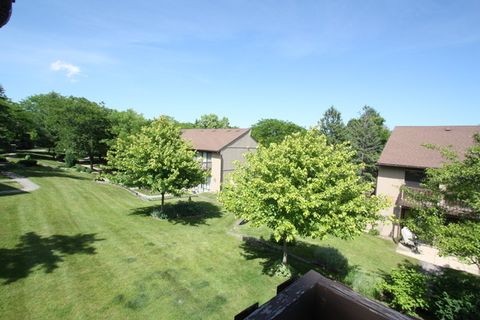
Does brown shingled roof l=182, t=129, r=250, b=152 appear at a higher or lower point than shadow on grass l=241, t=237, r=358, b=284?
higher

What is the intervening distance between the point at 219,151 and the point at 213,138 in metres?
5.13

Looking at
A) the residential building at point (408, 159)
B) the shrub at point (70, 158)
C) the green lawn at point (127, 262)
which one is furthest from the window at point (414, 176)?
the shrub at point (70, 158)

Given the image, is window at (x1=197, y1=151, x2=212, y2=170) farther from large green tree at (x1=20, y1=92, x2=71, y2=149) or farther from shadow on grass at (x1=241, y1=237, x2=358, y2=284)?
large green tree at (x1=20, y1=92, x2=71, y2=149)

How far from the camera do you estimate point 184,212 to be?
22.2m

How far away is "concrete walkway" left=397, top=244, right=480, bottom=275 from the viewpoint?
56.1ft

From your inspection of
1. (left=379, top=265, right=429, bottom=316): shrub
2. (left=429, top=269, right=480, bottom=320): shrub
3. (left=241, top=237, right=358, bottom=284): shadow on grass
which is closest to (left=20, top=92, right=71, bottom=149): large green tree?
(left=241, top=237, right=358, bottom=284): shadow on grass

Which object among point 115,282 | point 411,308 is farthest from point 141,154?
point 411,308

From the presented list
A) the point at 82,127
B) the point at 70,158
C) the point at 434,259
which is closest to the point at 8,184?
the point at 82,127

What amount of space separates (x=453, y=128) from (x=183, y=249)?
25.5 meters

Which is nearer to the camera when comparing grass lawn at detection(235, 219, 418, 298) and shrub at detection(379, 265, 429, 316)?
shrub at detection(379, 265, 429, 316)

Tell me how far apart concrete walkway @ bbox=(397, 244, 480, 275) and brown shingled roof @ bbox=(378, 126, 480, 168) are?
6.34 metres

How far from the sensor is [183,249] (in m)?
14.9

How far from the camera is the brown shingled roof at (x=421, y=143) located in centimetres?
2048

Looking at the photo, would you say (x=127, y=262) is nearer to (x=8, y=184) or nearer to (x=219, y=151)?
(x=8, y=184)
